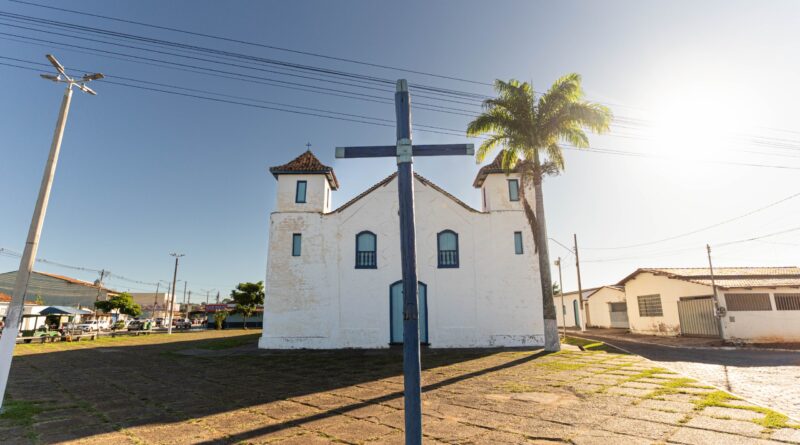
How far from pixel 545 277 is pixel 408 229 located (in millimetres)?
12629

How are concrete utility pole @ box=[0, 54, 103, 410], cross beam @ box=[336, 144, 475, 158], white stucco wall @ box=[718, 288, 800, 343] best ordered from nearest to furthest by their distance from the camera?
1. cross beam @ box=[336, 144, 475, 158]
2. concrete utility pole @ box=[0, 54, 103, 410]
3. white stucco wall @ box=[718, 288, 800, 343]

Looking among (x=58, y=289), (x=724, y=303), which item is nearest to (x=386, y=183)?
(x=724, y=303)

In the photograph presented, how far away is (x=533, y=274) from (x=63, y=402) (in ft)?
52.2

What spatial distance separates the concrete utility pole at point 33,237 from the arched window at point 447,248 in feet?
43.9

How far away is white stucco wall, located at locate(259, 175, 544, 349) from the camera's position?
16.6 meters

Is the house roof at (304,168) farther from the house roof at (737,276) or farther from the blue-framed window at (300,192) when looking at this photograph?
the house roof at (737,276)

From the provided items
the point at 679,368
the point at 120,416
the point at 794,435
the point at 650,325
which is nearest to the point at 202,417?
the point at 120,416

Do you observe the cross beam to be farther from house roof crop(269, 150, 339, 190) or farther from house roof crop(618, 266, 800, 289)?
house roof crop(618, 266, 800, 289)

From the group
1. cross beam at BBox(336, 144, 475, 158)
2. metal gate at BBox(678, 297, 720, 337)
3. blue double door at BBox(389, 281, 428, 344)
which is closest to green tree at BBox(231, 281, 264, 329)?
blue double door at BBox(389, 281, 428, 344)

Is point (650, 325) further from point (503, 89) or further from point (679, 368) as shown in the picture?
point (503, 89)

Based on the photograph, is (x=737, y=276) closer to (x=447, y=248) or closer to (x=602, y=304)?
(x=602, y=304)

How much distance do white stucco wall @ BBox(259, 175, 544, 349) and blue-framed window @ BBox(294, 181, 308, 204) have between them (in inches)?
14.9

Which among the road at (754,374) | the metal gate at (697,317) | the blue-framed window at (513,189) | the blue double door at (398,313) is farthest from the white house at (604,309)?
the blue double door at (398,313)

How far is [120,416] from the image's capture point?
562 cm
